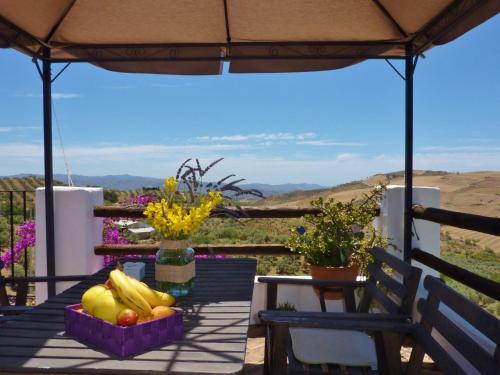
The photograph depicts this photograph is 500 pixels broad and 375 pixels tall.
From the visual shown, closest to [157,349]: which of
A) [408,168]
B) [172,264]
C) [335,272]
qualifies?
[172,264]

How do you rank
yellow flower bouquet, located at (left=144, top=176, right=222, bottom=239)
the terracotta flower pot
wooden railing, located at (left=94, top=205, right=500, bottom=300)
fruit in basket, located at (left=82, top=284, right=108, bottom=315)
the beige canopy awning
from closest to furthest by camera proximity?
fruit in basket, located at (left=82, top=284, right=108, bottom=315), yellow flower bouquet, located at (left=144, top=176, right=222, bottom=239), wooden railing, located at (left=94, top=205, right=500, bottom=300), the beige canopy awning, the terracotta flower pot

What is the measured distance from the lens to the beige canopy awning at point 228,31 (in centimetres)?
301

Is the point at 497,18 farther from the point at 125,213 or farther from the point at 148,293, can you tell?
the point at 125,213

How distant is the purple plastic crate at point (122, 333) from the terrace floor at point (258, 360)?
149cm

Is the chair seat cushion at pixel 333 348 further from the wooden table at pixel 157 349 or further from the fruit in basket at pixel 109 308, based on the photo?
the fruit in basket at pixel 109 308

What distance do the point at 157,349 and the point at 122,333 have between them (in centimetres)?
12

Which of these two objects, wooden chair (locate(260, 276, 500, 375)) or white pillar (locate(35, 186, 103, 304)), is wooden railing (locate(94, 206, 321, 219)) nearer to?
white pillar (locate(35, 186, 103, 304))

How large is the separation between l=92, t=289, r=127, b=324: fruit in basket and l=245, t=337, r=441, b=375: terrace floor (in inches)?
62.1

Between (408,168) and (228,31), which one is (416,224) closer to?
(408,168)

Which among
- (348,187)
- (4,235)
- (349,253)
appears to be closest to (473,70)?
(348,187)

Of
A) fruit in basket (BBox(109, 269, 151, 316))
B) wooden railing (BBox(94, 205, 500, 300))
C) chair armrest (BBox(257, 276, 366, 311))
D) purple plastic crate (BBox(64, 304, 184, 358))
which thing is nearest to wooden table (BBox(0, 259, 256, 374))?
purple plastic crate (BBox(64, 304, 184, 358))

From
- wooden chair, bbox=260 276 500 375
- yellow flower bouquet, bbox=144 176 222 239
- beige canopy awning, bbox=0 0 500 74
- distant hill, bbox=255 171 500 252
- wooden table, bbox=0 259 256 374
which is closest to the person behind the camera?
wooden table, bbox=0 259 256 374

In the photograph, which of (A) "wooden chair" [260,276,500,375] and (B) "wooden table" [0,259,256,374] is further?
(A) "wooden chair" [260,276,500,375]

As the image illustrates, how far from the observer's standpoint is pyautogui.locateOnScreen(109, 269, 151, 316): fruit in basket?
1.42 m
